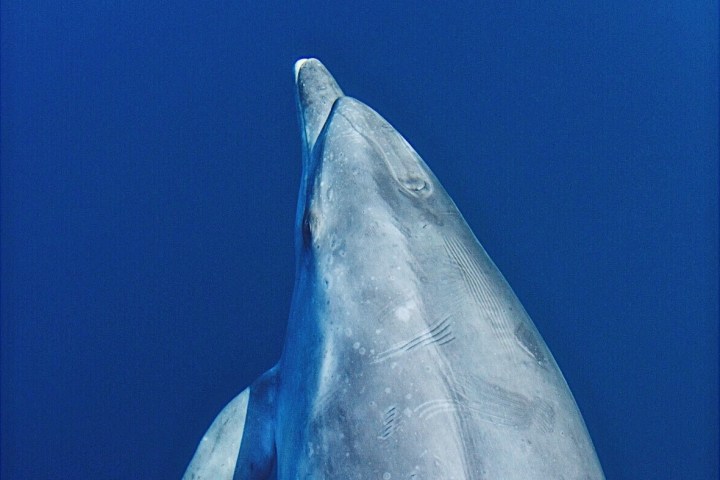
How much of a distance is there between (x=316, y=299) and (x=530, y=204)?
508cm

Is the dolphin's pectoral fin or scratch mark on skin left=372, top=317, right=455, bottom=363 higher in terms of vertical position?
scratch mark on skin left=372, top=317, right=455, bottom=363

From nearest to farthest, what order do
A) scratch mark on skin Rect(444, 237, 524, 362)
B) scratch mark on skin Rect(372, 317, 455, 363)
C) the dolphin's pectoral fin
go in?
scratch mark on skin Rect(372, 317, 455, 363) < scratch mark on skin Rect(444, 237, 524, 362) < the dolphin's pectoral fin

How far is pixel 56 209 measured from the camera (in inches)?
299

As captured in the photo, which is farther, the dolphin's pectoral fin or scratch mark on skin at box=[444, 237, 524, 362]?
the dolphin's pectoral fin

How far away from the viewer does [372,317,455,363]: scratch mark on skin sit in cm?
243

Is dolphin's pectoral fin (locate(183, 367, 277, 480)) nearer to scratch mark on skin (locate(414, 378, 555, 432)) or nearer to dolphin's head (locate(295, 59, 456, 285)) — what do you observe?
dolphin's head (locate(295, 59, 456, 285))

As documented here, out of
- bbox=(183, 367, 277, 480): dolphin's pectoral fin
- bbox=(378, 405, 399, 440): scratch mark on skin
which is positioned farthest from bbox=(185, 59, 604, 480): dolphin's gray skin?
bbox=(183, 367, 277, 480): dolphin's pectoral fin

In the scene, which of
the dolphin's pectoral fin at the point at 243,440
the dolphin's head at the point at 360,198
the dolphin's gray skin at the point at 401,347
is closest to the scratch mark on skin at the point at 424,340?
the dolphin's gray skin at the point at 401,347

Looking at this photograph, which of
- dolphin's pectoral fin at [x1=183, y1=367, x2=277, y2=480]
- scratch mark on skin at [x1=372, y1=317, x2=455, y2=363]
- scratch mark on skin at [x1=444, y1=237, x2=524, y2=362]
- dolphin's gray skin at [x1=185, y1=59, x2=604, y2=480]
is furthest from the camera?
dolphin's pectoral fin at [x1=183, y1=367, x2=277, y2=480]

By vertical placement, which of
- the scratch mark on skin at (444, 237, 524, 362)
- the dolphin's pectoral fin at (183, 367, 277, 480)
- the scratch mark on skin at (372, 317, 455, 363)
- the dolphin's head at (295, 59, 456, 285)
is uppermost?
the dolphin's head at (295, 59, 456, 285)

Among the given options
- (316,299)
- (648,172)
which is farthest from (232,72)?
(316,299)

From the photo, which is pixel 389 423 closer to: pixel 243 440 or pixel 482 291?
pixel 482 291

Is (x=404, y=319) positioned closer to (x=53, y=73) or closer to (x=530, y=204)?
(x=530, y=204)

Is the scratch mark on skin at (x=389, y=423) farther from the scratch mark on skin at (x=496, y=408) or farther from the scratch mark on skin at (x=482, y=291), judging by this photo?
the scratch mark on skin at (x=482, y=291)
